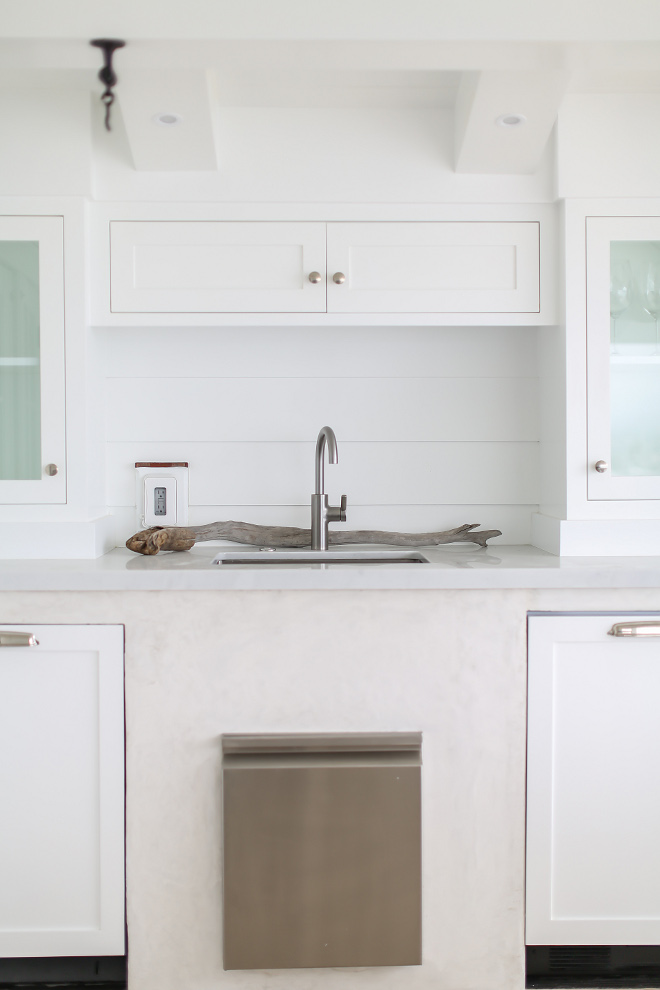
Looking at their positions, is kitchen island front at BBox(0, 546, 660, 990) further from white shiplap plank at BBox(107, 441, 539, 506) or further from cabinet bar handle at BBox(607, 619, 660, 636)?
white shiplap plank at BBox(107, 441, 539, 506)

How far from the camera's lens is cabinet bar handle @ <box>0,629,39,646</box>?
1555mm

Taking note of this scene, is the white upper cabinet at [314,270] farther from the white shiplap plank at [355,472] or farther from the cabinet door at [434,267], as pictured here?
the white shiplap plank at [355,472]

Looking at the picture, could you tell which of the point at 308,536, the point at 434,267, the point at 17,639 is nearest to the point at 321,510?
the point at 308,536

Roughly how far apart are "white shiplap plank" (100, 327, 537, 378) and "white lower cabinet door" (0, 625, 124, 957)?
90 centimetres

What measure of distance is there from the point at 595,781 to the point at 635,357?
1.05m

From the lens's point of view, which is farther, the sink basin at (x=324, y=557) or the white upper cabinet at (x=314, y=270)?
the sink basin at (x=324, y=557)

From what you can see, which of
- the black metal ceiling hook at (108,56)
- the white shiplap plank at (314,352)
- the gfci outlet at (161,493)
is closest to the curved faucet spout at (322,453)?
the white shiplap plank at (314,352)

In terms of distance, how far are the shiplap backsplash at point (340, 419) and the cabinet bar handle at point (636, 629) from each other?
0.62 m

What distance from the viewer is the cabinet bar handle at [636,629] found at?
1.57 m

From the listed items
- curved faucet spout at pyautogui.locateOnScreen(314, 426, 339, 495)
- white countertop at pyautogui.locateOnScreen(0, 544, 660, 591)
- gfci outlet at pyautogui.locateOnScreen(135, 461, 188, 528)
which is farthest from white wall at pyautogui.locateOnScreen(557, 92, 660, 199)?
gfci outlet at pyautogui.locateOnScreen(135, 461, 188, 528)

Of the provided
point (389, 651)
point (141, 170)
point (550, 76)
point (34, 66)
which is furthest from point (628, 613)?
point (34, 66)

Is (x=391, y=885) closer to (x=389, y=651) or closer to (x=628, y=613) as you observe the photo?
(x=389, y=651)

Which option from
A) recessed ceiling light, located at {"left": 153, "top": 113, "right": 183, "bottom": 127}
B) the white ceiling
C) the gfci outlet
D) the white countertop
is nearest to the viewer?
the white ceiling

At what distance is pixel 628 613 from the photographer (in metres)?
1.59
